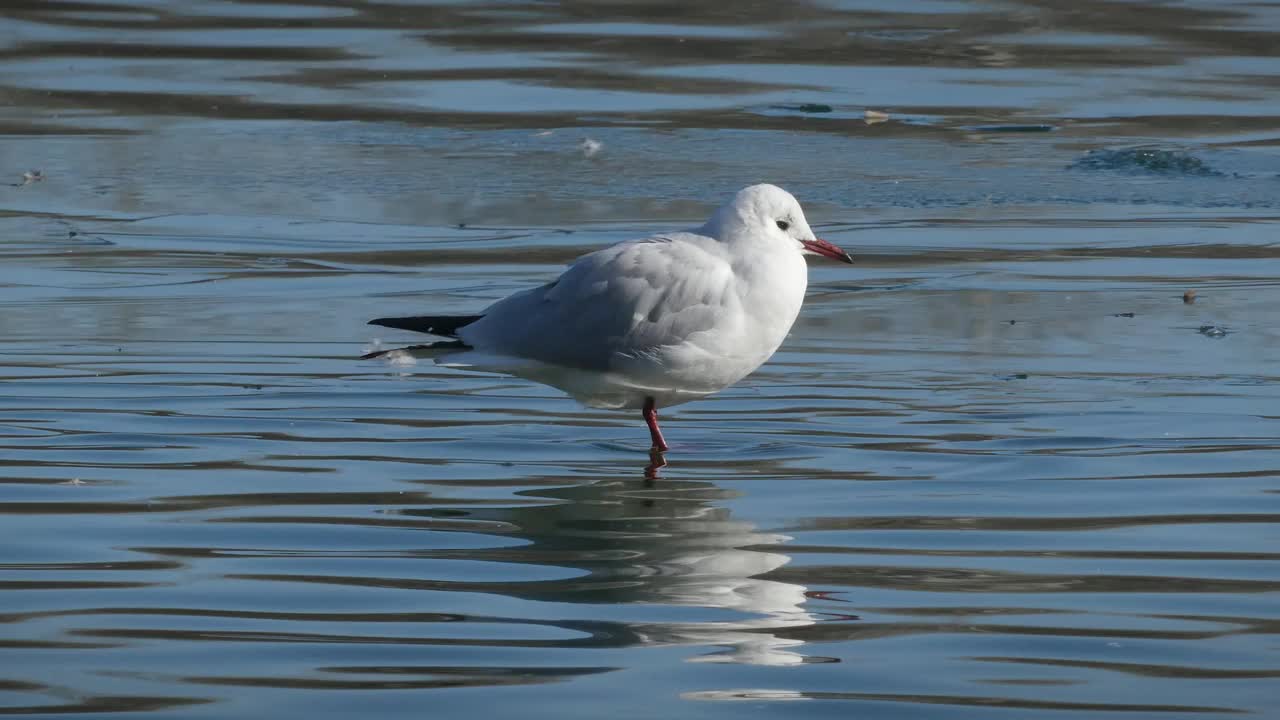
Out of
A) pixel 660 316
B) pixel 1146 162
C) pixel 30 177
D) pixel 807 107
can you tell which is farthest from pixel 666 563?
pixel 807 107

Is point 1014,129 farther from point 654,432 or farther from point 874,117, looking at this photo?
point 654,432

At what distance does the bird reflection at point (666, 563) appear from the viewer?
14.0 ft

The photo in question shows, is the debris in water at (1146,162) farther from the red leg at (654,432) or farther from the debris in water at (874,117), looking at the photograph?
the red leg at (654,432)

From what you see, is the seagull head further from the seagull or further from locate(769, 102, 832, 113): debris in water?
locate(769, 102, 832, 113): debris in water

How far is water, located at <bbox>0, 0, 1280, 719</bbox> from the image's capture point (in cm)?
410

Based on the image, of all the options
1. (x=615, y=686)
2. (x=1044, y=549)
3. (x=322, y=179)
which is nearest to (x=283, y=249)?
(x=322, y=179)

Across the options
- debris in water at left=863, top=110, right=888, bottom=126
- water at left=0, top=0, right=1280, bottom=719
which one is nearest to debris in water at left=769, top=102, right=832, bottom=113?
water at left=0, top=0, right=1280, bottom=719

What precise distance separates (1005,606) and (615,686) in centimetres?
103

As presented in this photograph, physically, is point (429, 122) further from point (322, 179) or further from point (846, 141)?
point (846, 141)

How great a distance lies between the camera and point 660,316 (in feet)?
20.5

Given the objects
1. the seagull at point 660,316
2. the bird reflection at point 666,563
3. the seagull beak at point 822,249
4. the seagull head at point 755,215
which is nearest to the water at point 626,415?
the bird reflection at point 666,563

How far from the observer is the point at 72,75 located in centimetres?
1398

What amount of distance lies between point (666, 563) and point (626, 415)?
8.09 feet

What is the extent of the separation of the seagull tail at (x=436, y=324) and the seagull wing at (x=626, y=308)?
6 centimetres
